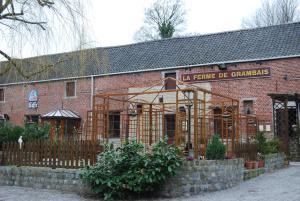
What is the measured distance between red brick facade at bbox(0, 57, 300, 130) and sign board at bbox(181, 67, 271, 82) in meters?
0.20

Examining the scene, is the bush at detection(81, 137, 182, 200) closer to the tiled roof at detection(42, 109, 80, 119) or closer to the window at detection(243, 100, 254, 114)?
the window at detection(243, 100, 254, 114)

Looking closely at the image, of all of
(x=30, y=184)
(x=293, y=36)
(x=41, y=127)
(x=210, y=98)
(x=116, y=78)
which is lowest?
(x=30, y=184)

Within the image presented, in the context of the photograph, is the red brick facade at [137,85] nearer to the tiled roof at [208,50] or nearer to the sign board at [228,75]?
the sign board at [228,75]

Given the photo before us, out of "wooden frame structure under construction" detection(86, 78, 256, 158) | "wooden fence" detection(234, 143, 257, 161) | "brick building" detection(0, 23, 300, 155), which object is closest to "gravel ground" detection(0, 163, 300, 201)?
"wooden fence" detection(234, 143, 257, 161)

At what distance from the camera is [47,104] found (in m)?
27.4

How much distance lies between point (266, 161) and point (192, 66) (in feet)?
32.3

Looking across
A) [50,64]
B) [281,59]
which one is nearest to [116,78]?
[281,59]

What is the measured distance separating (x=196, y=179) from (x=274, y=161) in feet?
17.3

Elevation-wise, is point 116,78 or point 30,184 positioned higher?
point 116,78

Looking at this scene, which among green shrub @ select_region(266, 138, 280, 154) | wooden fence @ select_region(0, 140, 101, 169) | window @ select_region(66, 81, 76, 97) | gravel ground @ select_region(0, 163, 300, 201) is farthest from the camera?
window @ select_region(66, 81, 76, 97)

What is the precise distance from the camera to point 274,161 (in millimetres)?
13430

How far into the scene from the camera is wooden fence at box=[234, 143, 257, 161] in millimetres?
11305

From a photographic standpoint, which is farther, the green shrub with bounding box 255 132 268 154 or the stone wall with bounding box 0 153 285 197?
the green shrub with bounding box 255 132 268 154

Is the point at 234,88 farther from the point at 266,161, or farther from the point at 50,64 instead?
the point at 50,64
